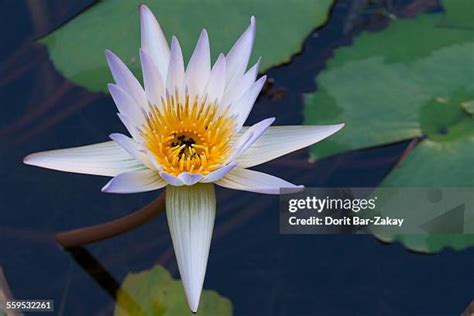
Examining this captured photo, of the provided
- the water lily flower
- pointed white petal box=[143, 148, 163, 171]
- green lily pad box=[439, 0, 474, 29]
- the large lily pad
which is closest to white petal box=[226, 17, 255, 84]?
the water lily flower

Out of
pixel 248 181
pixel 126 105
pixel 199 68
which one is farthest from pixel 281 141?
pixel 126 105

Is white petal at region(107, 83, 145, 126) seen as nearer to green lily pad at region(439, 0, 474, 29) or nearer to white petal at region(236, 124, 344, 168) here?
white petal at region(236, 124, 344, 168)

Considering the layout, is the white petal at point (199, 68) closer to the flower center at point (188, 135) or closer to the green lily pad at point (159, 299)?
the flower center at point (188, 135)

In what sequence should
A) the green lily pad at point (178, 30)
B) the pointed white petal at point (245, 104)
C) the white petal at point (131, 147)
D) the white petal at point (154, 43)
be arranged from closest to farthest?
the white petal at point (131, 147) → the pointed white petal at point (245, 104) → the white petal at point (154, 43) → the green lily pad at point (178, 30)

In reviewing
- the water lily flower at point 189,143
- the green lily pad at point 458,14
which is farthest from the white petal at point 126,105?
the green lily pad at point 458,14

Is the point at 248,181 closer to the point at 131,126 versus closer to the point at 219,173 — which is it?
the point at 219,173

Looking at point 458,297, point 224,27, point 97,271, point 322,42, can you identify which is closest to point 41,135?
point 97,271
